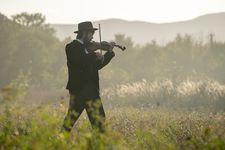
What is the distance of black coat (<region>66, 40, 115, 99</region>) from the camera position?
7265 millimetres

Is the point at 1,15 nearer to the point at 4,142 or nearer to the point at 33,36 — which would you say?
the point at 33,36

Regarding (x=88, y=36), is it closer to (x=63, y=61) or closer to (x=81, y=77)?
(x=81, y=77)

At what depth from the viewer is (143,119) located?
12.8 metres

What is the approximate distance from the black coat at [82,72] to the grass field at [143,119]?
0.46 metres

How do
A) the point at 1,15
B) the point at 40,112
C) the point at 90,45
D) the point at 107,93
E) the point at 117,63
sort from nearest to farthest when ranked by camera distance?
the point at 40,112 → the point at 90,45 → the point at 107,93 → the point at 1,15 → the point at 117,63

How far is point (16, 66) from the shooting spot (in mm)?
40750

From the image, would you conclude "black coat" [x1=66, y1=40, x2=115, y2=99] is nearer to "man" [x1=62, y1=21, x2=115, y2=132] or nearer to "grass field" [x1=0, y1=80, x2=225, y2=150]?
"man" [x1=62, y1=21, x2=115, y2=132]

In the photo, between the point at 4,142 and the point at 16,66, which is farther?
the point at 16,66

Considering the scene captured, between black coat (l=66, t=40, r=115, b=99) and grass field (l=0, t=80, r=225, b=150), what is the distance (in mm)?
461

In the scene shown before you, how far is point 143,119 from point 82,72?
575 centimetres

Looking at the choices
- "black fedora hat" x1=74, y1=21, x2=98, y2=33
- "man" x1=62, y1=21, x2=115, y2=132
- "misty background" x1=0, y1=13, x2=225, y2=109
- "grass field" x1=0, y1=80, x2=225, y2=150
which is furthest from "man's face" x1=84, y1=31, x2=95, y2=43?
"misty background" x1=0, y1=13, x2=225, y2=109

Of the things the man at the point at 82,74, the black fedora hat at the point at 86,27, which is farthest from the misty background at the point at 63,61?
the man at the point at 82,74

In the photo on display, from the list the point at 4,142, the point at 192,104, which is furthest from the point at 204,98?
the point at 4,142

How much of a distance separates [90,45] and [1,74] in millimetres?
33344
